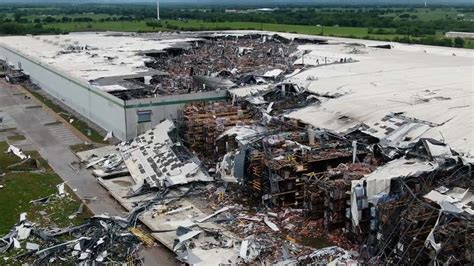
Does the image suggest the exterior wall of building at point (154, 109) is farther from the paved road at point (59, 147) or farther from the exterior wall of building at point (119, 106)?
the paved road at point (59, 147)

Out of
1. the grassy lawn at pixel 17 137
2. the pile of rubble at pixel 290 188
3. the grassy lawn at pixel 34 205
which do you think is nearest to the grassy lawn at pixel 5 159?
the grassy lawn at pixel 34 205

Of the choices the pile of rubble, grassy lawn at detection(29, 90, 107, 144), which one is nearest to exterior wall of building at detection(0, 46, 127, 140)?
grassy lawn at detection(29, 90, 107, 144)

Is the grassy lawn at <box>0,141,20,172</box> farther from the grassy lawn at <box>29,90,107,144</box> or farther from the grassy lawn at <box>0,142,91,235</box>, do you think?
the grassy lawn at <box>29,90,107,144</box>

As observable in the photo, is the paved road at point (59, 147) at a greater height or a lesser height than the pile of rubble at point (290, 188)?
lesser

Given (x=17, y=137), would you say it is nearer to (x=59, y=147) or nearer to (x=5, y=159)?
(x=59, y=147)

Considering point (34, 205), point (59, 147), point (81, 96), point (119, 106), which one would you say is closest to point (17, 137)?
point (59, 147)

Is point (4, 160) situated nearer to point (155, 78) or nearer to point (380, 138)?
point (155, 78)
